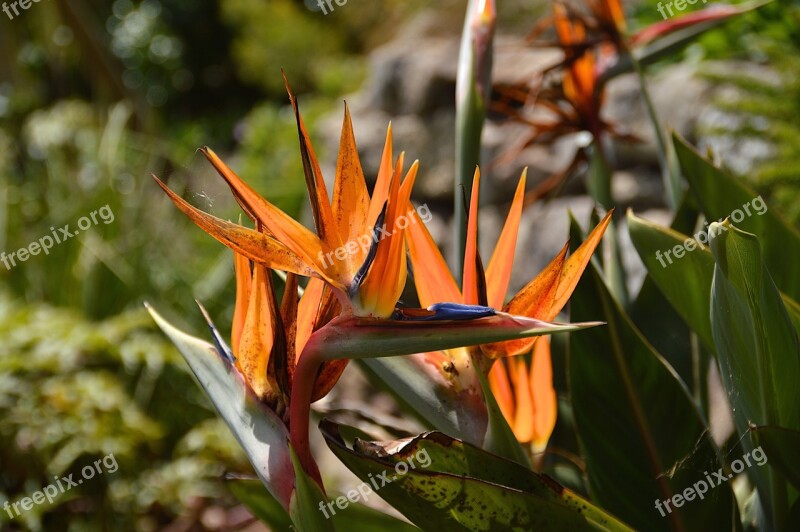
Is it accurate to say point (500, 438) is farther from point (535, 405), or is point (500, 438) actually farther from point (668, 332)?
point (668, 332)

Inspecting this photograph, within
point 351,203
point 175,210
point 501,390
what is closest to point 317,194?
point 351,203

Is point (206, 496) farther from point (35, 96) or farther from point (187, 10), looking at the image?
point (187, 10)

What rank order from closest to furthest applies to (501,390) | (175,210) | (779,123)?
1. (501,390)
2. (779,123)
3. (175,210)

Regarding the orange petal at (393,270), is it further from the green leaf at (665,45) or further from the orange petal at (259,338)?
the green leaf at (665,45)

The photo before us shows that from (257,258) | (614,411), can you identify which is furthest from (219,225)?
(614,411)

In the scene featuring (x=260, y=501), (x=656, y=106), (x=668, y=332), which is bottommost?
(x=656, y=106)

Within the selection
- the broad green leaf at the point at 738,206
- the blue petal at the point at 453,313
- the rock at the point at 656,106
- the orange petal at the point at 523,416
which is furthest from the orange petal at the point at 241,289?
the rock at the point at 656,106

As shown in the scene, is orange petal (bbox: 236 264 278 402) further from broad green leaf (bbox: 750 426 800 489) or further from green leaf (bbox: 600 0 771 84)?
green leaf (bbox: 600 0 771 84)
